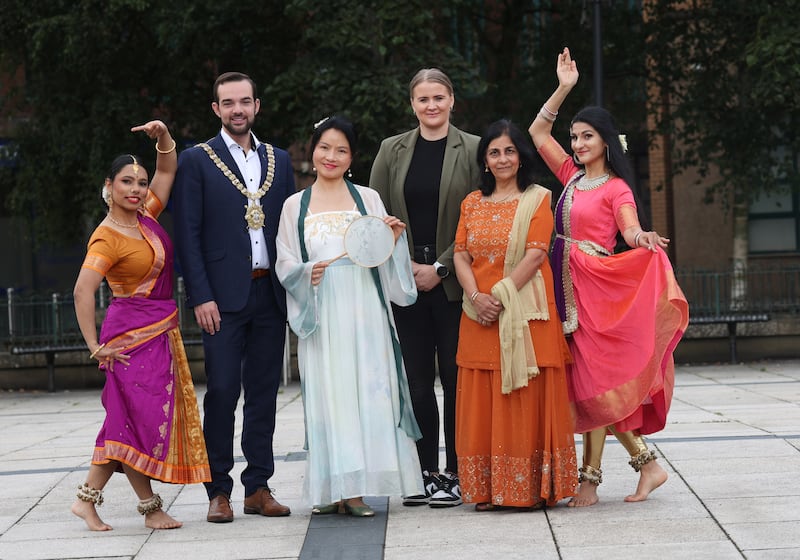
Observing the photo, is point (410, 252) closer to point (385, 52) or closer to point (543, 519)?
point (543, 519)

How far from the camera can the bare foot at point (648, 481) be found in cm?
641

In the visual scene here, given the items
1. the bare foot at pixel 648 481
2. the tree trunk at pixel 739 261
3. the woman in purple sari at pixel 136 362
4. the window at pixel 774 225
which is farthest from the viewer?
the window at pixel 774 225

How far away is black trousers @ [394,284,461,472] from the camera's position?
22.0 ft

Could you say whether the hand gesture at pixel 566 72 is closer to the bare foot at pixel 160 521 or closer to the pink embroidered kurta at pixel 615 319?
the pink embroidered kurta at pixel 615 319

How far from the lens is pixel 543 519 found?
6047mm

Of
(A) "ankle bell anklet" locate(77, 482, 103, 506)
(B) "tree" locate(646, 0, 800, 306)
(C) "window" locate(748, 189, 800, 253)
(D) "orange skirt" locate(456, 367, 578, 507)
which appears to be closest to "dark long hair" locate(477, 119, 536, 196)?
(D) "orange skirt" locate(456, 367, 578, 507)

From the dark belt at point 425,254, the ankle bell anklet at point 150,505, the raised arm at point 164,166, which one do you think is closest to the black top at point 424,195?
the dark belt at point 425,254

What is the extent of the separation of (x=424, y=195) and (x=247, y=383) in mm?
1364

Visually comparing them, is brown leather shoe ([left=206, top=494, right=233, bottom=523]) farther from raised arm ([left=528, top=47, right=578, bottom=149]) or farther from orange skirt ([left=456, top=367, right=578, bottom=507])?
raised arm ([left=528, top=47, right=578, bottom=149])

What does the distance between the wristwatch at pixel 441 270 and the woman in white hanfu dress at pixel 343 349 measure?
249mm

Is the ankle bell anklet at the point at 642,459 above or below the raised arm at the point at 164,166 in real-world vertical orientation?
below

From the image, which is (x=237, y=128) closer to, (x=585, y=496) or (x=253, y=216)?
(x=253, y=216)

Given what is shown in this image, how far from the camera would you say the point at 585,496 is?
6.37m

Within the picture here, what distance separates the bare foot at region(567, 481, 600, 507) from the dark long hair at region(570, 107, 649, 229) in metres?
1.35
